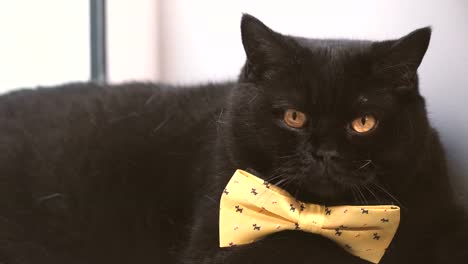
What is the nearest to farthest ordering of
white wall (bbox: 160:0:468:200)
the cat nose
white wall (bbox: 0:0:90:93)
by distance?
the cat nose → white wall (bbox: 160:0:468:200) → white wall (bbox: 0:0:90:93)

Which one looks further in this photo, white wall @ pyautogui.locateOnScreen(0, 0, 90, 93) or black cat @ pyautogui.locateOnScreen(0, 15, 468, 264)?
white wall @ pyautogui.locateOnScreen(0, 0, 90, 93)

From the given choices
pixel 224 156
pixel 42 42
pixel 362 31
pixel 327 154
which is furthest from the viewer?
pixel 42 42

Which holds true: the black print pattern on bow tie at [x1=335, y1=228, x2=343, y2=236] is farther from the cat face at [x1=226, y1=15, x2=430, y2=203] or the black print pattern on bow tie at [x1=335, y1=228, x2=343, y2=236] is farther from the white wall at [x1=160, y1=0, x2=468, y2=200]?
the white wall at [x1=160, y1=0, x2=468, y2=200]

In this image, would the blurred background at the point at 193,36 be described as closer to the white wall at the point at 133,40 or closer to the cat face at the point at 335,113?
the white wall at the point at 133,40

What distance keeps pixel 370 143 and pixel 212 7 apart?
45.2 inches

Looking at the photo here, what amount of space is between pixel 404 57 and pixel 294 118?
213mm

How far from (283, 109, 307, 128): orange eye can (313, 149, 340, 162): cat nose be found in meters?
0.07

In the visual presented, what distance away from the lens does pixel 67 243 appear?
133cm

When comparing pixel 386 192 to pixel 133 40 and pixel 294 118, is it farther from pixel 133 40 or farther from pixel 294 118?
pixel 133 40

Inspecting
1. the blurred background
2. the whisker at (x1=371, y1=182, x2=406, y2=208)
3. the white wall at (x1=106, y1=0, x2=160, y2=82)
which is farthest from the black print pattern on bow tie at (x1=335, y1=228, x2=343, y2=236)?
the white wall at (x1=106, y1=0, x2=160, y2=82)

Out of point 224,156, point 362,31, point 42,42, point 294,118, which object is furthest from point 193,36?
point 294,118

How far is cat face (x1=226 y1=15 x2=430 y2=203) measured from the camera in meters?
0.97

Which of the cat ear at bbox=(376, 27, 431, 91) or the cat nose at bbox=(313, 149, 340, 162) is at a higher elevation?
the cat ear at bbox=(376, 27, 431, 91)

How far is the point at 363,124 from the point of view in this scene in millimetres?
981
